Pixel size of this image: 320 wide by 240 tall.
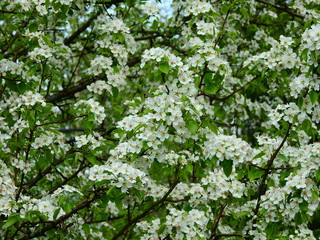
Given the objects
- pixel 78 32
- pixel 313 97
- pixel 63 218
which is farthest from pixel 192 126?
pixel 78 32

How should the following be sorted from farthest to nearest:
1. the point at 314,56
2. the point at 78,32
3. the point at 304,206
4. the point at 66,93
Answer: the point at 78,32 < the point at 66,93 < the point at 304,206 < the point at 314,56

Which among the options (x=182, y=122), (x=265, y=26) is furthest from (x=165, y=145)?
(x=265, y=26)

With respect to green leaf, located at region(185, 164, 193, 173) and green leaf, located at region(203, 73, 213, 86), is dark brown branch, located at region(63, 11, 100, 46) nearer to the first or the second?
green leaf, located at region(203, 73, 213, 86)

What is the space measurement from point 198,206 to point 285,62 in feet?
4.10

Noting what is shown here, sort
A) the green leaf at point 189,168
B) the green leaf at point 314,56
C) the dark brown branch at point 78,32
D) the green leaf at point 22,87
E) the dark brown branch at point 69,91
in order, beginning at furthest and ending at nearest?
the dark brown branch at point 78,32 < the dark brown branch at point 69,91 < the green leaf at point 22,87 < the green leaf at point 189,168 < the green leaf at point 314,56

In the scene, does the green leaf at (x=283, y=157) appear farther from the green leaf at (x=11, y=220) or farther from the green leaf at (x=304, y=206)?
the green leaf at (x=11, y=220)

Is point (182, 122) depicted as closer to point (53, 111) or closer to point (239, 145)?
point (239, 145)

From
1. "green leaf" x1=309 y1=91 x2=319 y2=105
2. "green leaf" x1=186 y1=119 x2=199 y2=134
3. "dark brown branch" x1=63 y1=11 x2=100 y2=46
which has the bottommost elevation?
"green leaf" x1=186 y1=119 x2=199 y2=134

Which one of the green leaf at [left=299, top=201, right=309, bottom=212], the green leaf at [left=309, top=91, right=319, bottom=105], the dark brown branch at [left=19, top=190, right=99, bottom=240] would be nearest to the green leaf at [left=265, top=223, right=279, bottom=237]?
the green leaf at [left=299, top=201, right=309, bottom=212]

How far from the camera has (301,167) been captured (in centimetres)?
320

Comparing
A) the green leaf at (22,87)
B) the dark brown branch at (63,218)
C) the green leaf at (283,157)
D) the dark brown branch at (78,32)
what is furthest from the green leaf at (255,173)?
the dark brown branch at (78,32)

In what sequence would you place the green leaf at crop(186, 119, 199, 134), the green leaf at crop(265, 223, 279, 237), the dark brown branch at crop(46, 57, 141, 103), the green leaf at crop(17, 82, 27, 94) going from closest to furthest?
1. the green leaf at crop(186, 119, 199, 134)
2. the green leaf at crop(265, 223, 279, 237)
3. the green leaf at crop(17, 82, 27, 94)
4. the dark brown branch at crop(46, 57, 141, 103)

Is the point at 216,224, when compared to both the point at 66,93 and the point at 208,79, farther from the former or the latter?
the point at 66,93

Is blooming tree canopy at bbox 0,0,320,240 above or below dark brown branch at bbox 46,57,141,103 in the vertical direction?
below
